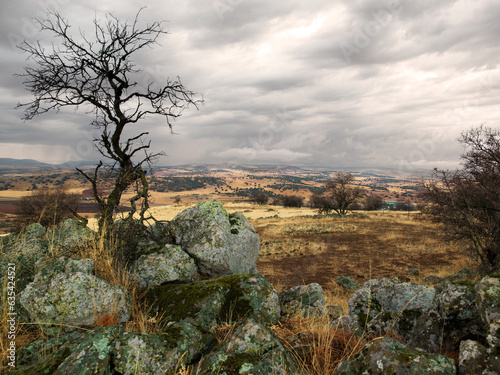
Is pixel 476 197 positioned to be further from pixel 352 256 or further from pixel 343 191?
pixel 343 191

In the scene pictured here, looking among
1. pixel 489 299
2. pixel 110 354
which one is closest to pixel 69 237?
pixel 110 354

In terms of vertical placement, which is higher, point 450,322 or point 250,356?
point 250,356

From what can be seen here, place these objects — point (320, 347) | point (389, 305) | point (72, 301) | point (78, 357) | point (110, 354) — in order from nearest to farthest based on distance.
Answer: point (78, 357) < point (110, 354) < point (320, 347) < point (72, 301) < point (389, 305)

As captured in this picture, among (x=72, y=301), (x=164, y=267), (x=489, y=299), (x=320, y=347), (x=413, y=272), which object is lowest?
(x=413, y=272)

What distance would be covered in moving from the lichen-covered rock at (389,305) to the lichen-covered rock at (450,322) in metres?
0.38

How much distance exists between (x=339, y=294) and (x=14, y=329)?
40.9 feet

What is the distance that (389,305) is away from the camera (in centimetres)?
541

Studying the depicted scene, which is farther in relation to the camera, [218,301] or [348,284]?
[348,284]

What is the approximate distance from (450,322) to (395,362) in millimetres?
1803

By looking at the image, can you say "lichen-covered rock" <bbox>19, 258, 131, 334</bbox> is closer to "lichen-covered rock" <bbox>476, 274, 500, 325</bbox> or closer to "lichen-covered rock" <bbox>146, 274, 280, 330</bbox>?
"lichen-covered rock" <bbox>146, 274, 280, 330</bbox>

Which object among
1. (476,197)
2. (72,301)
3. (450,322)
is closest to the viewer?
(450,322)

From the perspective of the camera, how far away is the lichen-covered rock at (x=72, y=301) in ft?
11.8

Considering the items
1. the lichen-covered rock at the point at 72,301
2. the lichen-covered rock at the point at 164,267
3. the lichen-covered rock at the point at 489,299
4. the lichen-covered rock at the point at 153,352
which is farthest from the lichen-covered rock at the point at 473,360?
the lichen-covered rock at the point at 164,267

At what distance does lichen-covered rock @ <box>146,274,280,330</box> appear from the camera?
3.99m
